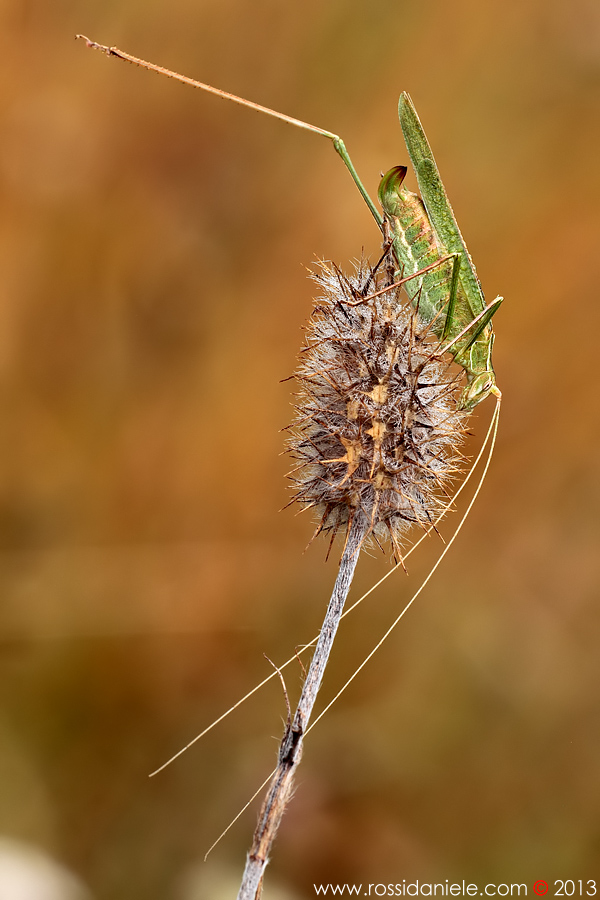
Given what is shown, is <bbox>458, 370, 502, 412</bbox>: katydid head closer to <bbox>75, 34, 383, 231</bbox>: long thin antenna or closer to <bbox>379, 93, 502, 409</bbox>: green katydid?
<bbox>379, 93, 502, 409</bbox>: green katydid

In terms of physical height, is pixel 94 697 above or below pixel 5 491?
below

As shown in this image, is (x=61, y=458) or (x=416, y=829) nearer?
(x=416, y=829)

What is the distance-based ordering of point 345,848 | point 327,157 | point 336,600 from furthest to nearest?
point 327,157, point 345,848, point 336,600

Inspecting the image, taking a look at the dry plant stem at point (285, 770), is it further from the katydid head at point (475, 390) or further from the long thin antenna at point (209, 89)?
the long thin antenna at point (209, 89)

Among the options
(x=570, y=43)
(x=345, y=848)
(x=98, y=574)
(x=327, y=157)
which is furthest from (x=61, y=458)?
(x=570, y=43)

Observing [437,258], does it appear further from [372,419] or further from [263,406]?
[263,406]

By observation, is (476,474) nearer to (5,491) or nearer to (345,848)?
(345,848)
